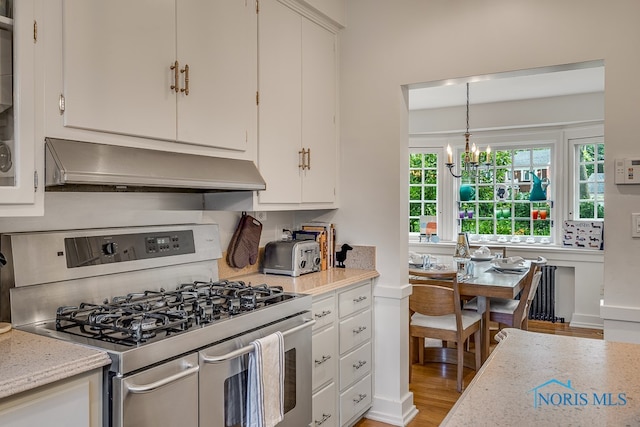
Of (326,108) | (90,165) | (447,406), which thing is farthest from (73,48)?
(447,406)

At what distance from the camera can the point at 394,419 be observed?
2.88 metres

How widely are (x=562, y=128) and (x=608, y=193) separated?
11.3ft

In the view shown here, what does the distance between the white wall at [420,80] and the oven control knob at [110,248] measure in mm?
1476

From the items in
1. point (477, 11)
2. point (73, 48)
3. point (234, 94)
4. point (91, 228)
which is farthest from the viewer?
point (477, 11)

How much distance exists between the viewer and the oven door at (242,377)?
5.39 ft

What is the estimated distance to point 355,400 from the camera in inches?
108

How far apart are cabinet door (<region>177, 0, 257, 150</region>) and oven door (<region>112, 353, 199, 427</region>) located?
2.98ft

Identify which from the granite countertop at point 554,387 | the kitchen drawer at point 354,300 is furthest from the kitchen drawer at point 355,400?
the granite countertop at point 554,387

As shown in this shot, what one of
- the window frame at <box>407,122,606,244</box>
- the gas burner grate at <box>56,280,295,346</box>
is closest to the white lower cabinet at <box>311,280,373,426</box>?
the gas burner grate at <box>56,280,295,346</box>

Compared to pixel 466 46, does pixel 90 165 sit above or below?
below

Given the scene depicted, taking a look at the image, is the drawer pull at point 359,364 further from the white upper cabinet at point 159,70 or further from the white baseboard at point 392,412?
the white upper cabinet at point 159,70

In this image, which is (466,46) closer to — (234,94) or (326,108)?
(326,108)

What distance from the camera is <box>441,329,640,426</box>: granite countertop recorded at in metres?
0.99

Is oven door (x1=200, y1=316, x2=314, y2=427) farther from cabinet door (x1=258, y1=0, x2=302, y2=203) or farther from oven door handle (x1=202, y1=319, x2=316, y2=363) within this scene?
cabinet door (x1=258, y1=0, x2=302, y2=203)
